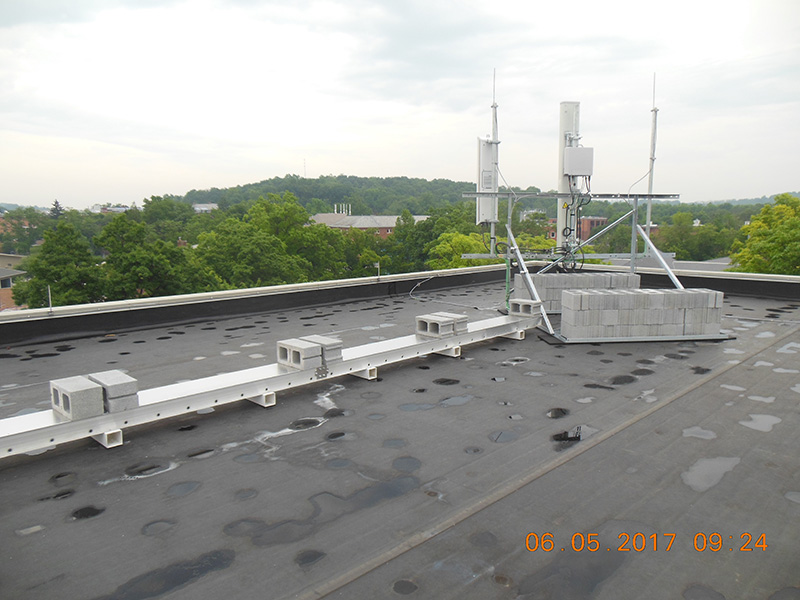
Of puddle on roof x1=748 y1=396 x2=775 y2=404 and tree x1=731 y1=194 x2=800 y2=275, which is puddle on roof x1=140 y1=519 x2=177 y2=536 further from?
tree x1=731 y1=194 x2=800 y2=275

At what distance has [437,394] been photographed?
23.1 ft

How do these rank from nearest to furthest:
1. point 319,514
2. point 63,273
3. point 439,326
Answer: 1. point 319,514
2. point 439,326
3. point 63,273

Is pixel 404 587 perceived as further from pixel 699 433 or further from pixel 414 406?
pixel 699 433

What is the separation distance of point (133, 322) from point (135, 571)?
885cm

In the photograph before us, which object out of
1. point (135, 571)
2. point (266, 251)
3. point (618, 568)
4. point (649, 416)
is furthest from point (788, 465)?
point (266, 251)

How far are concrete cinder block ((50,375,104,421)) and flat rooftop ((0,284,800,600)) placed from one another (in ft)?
1.29

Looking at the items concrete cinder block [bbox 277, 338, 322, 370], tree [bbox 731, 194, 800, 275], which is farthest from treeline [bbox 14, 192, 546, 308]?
tree [bbox 731, 194, 800, 275]

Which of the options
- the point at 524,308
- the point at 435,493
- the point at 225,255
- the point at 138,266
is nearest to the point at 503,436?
the point at 435,493

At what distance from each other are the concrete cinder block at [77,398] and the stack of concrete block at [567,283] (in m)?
9.39

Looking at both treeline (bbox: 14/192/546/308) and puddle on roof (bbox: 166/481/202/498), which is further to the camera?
treeline (bbox: 14/192/546/308)

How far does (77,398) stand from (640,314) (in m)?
8.69
